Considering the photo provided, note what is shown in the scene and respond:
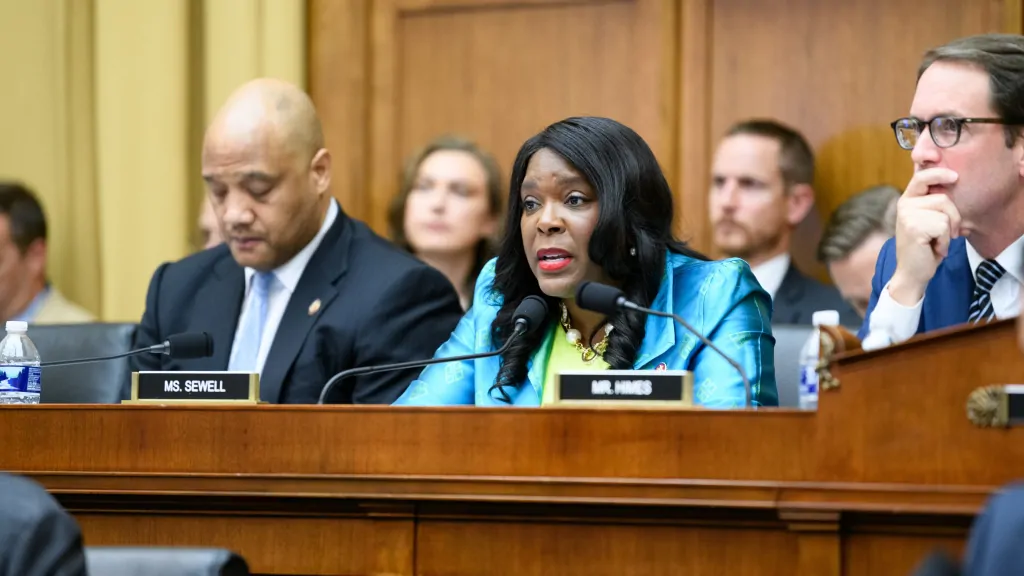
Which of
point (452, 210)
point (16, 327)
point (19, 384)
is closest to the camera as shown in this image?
point (19, 384)

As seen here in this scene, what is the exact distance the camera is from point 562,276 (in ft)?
10.4

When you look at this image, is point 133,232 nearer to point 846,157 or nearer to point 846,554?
point 846,157

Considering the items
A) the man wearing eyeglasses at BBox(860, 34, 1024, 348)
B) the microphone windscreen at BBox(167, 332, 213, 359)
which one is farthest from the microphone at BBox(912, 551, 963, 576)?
the microphone windscreen at BBox(167, 332, 213, 359)

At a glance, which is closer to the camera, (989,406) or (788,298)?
(989,406)

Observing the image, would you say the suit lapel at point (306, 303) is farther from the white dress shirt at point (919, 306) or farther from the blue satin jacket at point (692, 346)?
the white dress shirt at point (919, 306)

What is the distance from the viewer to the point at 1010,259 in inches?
117

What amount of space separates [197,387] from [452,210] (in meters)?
2.56

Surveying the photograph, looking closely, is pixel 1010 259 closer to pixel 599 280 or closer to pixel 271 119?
pixel 599 280

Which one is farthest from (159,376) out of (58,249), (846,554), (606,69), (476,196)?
(58,249)

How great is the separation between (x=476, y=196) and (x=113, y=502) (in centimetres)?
277

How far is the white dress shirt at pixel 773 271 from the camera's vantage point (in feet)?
16.4

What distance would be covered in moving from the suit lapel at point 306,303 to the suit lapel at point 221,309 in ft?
0.56

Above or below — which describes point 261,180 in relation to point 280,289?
above

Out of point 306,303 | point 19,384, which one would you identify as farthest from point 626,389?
point 306,303
